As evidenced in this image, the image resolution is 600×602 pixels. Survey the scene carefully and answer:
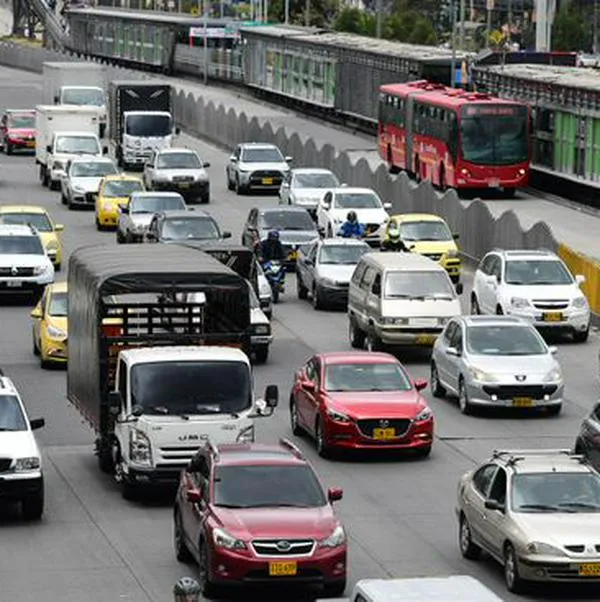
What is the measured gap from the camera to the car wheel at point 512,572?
876 inches

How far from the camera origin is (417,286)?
39875 millimetres

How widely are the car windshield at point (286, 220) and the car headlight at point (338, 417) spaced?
22.9 m

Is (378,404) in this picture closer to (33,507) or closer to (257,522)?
(33,507)

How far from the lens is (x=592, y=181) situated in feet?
201

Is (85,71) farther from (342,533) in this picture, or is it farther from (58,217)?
(342,533)

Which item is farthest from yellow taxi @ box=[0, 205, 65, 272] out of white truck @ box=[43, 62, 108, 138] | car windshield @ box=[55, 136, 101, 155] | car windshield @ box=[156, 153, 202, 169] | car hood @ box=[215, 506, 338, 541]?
white truck @ box=[43, 62, 108, 138]

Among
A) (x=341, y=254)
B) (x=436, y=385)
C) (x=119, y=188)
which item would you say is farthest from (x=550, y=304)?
(x=119, y=188)

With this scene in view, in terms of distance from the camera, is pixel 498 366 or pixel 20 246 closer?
pixel 498 366

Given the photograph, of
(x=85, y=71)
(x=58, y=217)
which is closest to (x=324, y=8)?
(x=85, y=71)

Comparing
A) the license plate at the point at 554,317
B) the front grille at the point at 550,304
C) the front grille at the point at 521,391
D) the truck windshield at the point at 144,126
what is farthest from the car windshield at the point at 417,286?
the truck windshield at the point at 144,126

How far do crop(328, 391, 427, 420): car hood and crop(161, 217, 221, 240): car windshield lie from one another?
60.2 ft

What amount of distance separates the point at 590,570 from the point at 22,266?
26436 mm

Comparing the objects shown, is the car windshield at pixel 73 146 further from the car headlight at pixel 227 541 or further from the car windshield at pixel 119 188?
the car headlight at pixel 227 541

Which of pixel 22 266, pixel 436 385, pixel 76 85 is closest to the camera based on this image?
pixel 436 385
